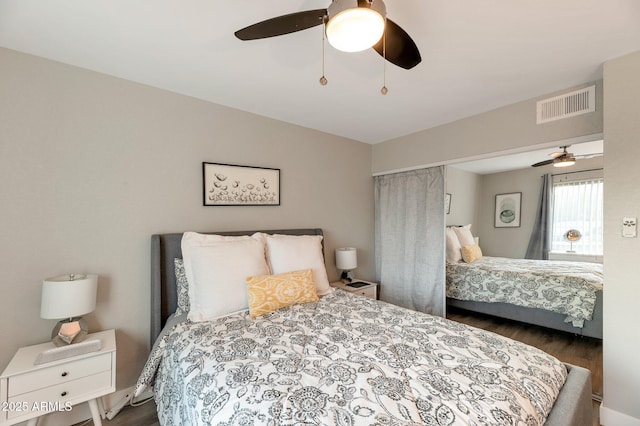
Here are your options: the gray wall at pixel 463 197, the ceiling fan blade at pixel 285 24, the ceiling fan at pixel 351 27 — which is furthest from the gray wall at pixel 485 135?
the ceiling fan blade at pixel 285 24

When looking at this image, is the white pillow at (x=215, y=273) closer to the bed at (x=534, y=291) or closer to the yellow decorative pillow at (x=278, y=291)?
the yellow decorative pillow at (x=278, y=291)

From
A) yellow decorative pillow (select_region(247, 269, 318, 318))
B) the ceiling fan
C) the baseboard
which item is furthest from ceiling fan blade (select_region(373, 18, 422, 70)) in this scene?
the baseboard

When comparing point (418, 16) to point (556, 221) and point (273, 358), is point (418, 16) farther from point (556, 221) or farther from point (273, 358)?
point (556, 221)

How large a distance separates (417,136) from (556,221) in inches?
77.5

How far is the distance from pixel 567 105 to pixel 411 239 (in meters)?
1.86

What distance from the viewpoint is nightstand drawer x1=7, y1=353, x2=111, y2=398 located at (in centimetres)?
138

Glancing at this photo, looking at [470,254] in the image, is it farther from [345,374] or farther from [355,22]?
[355,22]

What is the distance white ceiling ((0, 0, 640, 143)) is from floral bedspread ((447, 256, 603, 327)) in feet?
6.63

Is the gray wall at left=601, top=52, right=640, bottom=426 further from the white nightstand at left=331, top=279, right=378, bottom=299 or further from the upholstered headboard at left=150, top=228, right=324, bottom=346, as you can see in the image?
the upholstered headboard at left=150, top=228, right=324, bottom=346

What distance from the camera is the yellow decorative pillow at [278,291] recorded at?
187 cm

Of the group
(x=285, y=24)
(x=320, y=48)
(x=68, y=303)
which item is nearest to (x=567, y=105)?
(x=320, y=48)

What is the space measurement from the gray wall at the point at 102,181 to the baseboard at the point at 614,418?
2965 millimetres

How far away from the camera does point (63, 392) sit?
149 centimetres

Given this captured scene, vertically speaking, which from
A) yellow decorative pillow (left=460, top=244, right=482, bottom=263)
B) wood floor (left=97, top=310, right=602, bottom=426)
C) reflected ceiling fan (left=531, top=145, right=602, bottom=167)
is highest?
reflected ceiling fan (left=531, top=145, right=602, bottom=167)
